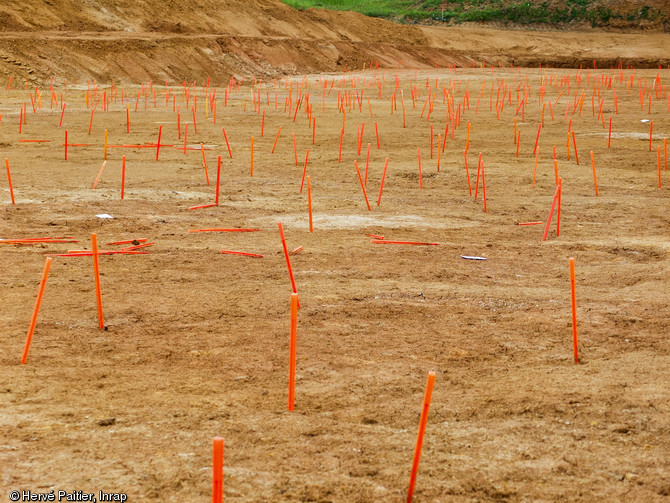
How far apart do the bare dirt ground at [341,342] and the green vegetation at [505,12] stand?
126ft

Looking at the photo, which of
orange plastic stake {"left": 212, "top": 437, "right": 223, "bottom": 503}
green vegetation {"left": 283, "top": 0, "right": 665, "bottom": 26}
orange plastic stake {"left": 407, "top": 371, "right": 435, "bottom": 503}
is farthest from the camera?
green vegetation {"left": 283, "top": 0, "right": 665, "bottom": 26}

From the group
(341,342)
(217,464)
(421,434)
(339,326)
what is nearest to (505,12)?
(339,326)

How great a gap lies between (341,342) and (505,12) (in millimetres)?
49709

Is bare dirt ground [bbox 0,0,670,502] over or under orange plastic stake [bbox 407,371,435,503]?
under

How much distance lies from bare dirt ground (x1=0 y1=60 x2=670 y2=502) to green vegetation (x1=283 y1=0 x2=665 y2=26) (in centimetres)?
3845

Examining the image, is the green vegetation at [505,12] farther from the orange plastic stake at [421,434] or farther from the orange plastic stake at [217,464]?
the orange plastic stake at [217,464]

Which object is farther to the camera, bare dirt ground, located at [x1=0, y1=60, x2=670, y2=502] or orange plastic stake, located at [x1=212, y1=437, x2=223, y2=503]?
bare dirt ground, located at [x1=0, y1=60, x2=670, y2=502]

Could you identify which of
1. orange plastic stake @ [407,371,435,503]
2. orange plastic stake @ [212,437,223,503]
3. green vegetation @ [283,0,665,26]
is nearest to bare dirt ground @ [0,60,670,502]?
orange plastic stake @ [407,371,435,503]

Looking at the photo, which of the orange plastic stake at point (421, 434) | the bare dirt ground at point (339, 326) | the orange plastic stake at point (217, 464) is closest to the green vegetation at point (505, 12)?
the bare dirt ground at point (339, 326)

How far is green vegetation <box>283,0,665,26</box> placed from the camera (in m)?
49.1

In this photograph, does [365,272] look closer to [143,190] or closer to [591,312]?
[591,312]

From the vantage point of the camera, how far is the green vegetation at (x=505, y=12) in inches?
1934

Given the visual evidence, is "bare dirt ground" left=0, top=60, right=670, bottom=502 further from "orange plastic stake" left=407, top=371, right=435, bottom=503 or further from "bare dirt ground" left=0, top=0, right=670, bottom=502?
"orange plastic stake" left=407, top=371, right=435, bottom=503

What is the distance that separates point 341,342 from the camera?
5.63 m
